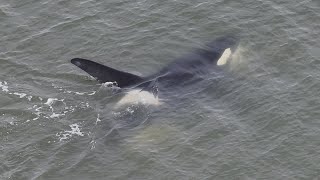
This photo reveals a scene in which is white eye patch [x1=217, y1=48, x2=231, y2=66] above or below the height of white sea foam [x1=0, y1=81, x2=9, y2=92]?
below

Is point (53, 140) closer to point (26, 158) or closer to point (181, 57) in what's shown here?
point (26, 158)

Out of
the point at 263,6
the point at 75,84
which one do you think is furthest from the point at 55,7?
the point at 263,6

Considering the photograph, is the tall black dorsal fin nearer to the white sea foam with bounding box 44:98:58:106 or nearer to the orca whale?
the orca whale

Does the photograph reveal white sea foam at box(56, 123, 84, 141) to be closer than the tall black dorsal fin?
Yes

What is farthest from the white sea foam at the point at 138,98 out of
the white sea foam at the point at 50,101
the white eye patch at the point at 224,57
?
the white eye patch at the point at 224,57

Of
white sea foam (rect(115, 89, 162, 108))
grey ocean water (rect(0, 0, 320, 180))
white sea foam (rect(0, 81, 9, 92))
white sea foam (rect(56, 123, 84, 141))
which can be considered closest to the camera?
grey ocean water (rect(0, 0, 320, 180))

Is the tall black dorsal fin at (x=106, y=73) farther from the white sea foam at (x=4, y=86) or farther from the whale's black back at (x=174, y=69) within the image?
the white sea foam at (x=4, y=86)

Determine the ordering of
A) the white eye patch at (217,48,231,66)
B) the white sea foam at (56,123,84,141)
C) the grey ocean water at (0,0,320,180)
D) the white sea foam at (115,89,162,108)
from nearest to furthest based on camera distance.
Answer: the grey ocean water at (0,0,320,180) → the white sea foam at (56,123,84,141) → the white sea foam at (115,89,162,108) → the white eye patch at (217,48,231,66)

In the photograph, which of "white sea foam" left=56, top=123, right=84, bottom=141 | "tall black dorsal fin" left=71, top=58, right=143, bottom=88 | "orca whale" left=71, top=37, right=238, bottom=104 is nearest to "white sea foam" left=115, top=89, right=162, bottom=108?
"orca whale" left=71, top=37, right=238, bottom=104
